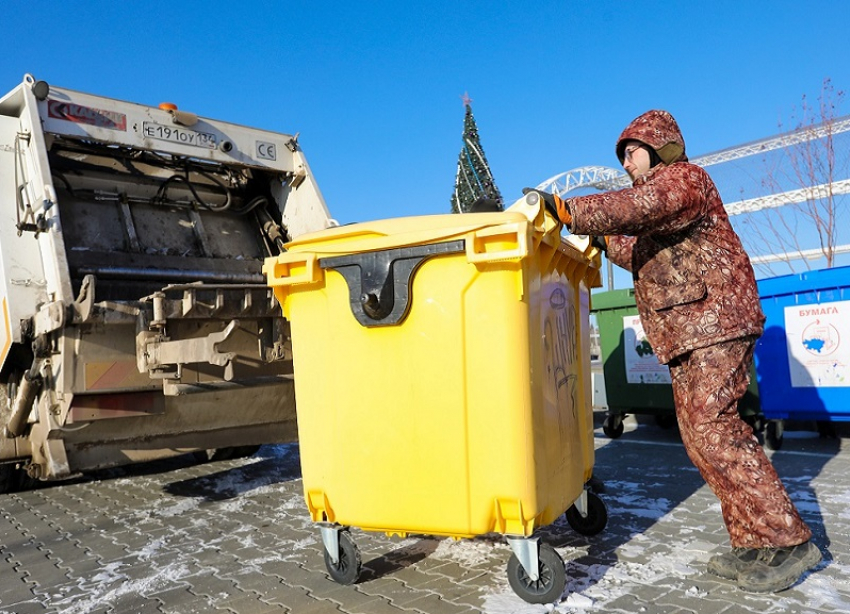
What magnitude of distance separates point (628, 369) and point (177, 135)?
417 centimetres

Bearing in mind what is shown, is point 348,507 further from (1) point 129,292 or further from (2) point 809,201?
(2) point 809,201

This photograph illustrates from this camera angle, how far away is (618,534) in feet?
10.3

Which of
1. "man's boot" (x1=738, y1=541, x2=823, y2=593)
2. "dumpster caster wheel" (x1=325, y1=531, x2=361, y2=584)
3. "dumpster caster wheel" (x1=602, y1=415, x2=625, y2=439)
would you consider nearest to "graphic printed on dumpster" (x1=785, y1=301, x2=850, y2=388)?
"dumpster caster wheel" (x1=602, y1=415, x2=625, y2=439)

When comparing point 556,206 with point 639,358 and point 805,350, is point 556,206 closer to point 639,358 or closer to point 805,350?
point 805,350

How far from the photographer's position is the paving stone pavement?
7.90 feet

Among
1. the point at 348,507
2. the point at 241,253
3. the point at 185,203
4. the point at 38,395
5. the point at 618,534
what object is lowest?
the point at 618,534

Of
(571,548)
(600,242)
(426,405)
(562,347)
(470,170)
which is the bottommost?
(571,548)

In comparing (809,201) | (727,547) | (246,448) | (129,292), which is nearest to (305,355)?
(727,547)

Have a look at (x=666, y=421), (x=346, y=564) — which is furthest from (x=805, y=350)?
(x=346, y=564)

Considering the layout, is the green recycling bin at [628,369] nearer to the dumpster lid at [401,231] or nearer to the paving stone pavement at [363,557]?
the paving stone pavement at [363,557]

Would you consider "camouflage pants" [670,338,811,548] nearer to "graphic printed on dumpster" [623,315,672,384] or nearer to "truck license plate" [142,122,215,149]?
"graphic printed on dumpster" [623,315,672,384]

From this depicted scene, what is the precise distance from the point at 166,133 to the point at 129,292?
120 cm

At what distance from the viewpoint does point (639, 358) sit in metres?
6.03

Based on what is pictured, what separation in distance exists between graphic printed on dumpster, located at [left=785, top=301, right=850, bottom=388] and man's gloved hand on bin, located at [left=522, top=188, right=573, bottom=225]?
12.1ft
